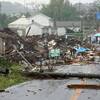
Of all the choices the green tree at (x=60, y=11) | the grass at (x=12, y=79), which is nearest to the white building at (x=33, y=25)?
the green tree at (x=60, y=11)

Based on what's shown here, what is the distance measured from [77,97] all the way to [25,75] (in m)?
8.97

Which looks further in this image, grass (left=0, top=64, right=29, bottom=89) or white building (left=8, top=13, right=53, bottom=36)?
white building (left=8, top=13, right=53, bottom=36)

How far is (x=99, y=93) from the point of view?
47.4 ft

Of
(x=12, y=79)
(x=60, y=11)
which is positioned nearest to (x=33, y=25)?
(x=60, y=11)

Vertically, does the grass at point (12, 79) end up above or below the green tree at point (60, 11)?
above

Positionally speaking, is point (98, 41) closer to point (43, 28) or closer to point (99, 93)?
point (43, 28)

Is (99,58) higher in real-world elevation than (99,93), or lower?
lower

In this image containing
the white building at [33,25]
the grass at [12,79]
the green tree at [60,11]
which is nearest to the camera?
the grass at [12,79]

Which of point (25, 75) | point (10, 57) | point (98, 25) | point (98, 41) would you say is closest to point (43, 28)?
point (98, 25)

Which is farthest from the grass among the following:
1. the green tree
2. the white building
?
the green tree

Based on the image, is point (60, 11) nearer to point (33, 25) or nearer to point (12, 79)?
point (33, 25)

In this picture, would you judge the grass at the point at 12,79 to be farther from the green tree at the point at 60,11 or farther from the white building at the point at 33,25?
the green tree at the point at 60,11

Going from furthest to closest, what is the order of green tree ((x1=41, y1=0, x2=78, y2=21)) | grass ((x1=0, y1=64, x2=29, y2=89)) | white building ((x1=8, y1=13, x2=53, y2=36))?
green tree ((x1=41, y1=0, x2=78, y2=21)), white building ((x1=8, y1=13, x2=53, y2=36)), grass ((x1=0, y1=64, x2=29, y2=89))

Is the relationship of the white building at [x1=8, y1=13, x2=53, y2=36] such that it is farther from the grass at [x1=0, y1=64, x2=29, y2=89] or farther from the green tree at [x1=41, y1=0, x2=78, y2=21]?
the grass at [x1=0, y1=64, x2=29, y2=89]
